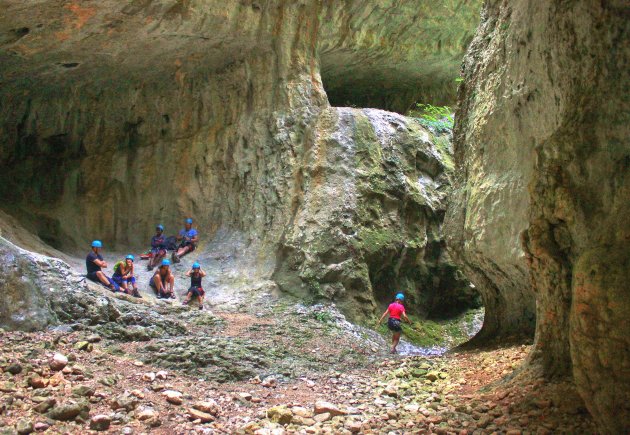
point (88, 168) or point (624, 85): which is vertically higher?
point (624, 85)

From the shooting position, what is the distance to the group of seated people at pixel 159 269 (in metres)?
11.0

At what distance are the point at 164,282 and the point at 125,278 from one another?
0.94 meters

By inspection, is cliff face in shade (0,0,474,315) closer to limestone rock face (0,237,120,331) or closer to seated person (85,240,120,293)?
seated person (85,240,120,293)

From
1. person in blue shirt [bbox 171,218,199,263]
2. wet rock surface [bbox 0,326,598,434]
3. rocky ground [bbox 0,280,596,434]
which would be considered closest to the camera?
wet rock surface [bbox 0,326,598,434]

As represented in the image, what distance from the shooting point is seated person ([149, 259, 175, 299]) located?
12047mm

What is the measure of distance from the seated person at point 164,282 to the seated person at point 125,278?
0.52 meters

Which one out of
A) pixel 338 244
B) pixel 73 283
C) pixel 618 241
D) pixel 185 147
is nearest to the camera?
pixel 618 241

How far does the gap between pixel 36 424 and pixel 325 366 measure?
4.41 meters

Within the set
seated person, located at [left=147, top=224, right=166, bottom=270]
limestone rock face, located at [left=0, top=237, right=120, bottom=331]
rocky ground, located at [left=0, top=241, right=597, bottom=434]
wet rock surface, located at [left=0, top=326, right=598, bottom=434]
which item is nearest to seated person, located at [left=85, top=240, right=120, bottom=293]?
rocky ground, located at [left=0, top=241, right=597, bottom=434]

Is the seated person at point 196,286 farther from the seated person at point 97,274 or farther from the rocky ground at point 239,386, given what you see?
the rocky ground at point 239,386

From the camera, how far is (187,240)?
1407 cm

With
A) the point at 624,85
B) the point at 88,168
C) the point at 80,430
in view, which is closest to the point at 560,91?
the point at 624,85

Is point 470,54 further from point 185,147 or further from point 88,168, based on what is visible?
point 88,168

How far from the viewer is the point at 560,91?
692 centimetres
